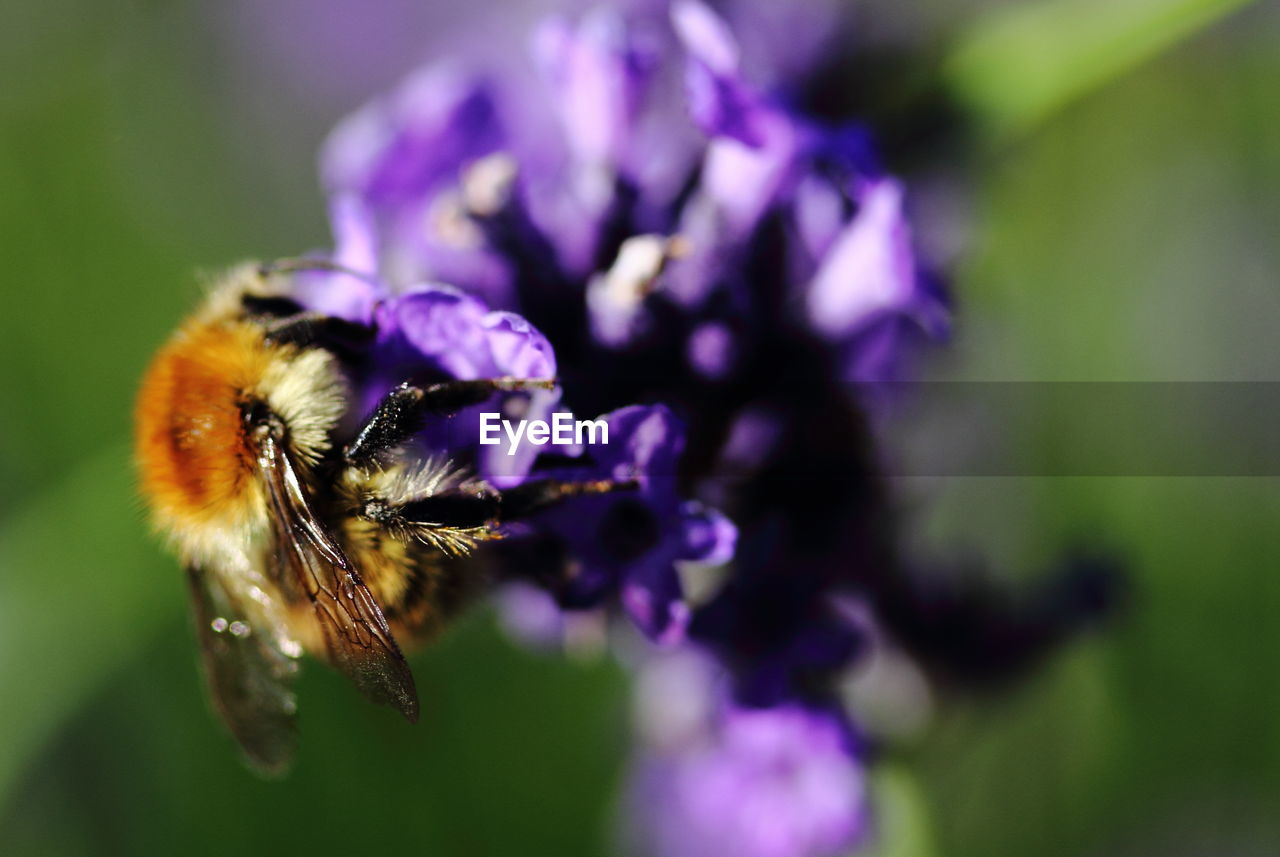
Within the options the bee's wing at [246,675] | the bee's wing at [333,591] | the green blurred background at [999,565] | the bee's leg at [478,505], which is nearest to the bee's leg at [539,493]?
the bee's leg at [478,505]

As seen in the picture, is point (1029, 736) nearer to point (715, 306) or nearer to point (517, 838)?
point (517, 838)

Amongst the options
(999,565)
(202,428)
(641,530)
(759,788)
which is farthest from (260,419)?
(999,565)

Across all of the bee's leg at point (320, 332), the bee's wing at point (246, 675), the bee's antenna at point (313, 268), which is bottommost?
the bee's wing at point (246, 675)

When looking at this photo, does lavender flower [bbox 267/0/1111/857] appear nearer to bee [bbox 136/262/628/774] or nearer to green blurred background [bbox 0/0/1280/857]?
bee [bbox 136/262/628/774]

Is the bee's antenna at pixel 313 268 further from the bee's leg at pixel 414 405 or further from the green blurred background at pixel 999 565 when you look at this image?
the green blurred background at pixel 999 565

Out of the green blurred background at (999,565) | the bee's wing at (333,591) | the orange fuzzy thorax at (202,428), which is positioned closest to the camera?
the bee's wing at (333,591)

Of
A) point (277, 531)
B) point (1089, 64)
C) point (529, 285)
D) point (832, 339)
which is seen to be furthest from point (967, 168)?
point (277, 531)

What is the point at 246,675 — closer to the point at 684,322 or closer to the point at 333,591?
the point at 333,591
